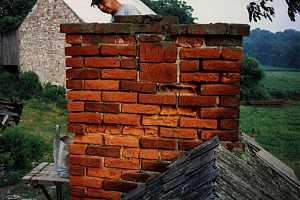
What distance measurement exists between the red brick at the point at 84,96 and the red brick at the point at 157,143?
1.30 ft

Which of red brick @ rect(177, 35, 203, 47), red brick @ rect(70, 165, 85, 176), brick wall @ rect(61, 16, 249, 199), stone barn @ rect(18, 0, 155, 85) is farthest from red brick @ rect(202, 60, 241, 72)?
stone barn @ rect(18, 0, 155, 85)

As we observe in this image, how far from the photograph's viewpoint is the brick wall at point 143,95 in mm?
2242

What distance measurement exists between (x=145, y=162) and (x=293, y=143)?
13.6 metres

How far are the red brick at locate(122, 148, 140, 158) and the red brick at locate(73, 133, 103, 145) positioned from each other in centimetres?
17

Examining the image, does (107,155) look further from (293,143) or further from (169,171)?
(293,143)

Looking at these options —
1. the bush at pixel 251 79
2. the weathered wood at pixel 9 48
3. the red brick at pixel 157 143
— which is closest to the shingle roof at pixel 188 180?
the red brick at pixel 157 143

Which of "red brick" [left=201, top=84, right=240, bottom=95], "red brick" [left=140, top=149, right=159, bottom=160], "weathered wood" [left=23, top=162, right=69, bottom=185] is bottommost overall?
"weathered wood" [left=23, top=162, right=69, bottom=185]

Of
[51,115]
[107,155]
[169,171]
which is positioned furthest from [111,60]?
[51,115]

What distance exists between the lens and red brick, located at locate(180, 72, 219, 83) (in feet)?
7.35

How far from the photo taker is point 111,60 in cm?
235

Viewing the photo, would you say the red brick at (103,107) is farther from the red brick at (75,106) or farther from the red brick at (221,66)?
the red brick at (221,66)

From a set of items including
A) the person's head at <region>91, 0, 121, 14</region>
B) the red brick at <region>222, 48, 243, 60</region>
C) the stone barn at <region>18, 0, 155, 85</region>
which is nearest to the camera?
the red brick at <region>222, 48, 243, 60</region>

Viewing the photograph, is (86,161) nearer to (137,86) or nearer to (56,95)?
(137,86)

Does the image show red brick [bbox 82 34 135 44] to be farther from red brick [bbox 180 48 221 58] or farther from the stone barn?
the stone barn
